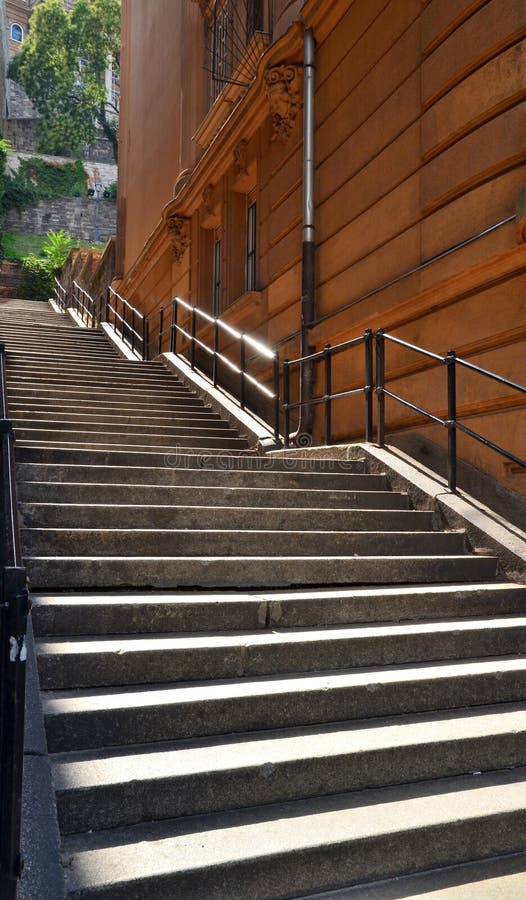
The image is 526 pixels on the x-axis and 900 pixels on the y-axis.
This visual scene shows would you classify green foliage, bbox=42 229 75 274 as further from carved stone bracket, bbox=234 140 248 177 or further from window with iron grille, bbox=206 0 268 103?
carved stone bracket, bbox=234 140 248 177

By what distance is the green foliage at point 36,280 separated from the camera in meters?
36.0

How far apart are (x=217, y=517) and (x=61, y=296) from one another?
27.4m

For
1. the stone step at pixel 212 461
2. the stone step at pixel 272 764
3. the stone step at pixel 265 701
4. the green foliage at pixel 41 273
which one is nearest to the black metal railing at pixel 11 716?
the stone step at pixel 272 764

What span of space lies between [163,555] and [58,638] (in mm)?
1019

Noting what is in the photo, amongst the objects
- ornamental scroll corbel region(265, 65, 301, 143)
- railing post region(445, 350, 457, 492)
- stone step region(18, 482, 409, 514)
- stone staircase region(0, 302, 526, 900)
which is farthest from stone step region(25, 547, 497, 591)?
ornamental scroll corbel region(265, 65, 301, 143)

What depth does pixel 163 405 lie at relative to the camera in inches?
373

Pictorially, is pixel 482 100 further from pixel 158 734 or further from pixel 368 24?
pixel 158 734

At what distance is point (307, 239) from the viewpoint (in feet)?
30.7

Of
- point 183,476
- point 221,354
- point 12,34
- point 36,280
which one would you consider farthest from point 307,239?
point 12,34

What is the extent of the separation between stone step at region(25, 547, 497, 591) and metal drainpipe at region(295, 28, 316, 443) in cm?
438

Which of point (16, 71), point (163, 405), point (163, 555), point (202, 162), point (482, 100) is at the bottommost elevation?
point (163, 555)

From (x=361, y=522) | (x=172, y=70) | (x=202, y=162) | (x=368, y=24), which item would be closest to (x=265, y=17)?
(x=202, y=162)

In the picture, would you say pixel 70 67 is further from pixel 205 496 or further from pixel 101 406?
pixel 205 496

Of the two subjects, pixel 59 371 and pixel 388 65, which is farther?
pixel 59 371
